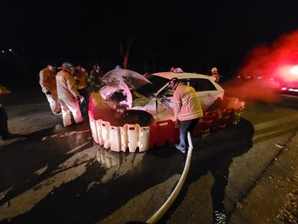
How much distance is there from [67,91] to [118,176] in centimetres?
289

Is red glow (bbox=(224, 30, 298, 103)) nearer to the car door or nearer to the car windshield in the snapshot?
the car door

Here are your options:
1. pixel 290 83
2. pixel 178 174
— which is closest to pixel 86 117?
pixel 178 174

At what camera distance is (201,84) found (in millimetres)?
5391

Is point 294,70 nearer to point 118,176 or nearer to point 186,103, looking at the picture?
point 186,103

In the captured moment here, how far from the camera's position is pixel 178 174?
326 cm

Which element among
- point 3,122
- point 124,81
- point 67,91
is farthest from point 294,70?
point 3,122

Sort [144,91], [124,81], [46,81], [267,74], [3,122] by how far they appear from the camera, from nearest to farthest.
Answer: [3,122] < [124,81] < [144,91] < [46,81] < [267,74]

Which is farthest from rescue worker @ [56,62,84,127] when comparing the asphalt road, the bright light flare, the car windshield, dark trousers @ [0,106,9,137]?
the bright light flare

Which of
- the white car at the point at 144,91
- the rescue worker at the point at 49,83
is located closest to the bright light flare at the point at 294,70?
the white car at the point at 144,91

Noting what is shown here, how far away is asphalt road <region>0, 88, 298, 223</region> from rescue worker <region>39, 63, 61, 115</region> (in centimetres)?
99

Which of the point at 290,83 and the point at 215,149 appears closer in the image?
the point at 215,149

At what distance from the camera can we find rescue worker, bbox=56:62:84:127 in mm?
4621

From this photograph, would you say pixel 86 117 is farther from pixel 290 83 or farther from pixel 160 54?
pixel 160 54

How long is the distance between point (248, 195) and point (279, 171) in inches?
45.0
